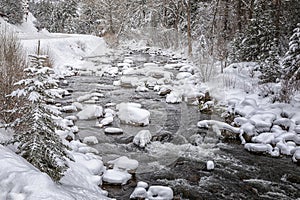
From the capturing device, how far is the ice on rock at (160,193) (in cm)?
555

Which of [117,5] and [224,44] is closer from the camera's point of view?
[224,44]

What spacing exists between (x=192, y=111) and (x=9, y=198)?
28.0 feet

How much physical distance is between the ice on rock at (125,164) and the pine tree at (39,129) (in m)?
2.25

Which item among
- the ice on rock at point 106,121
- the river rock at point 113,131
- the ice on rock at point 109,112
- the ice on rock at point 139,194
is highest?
the ice on rock at point 109,112

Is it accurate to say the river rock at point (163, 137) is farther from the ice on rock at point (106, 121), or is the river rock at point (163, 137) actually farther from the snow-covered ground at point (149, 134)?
the ice on rock at point (106, 121)

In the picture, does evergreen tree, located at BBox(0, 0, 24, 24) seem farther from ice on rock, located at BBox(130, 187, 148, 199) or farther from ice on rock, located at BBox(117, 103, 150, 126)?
ice on rock, located at BBox(130, 187, 148, 199)

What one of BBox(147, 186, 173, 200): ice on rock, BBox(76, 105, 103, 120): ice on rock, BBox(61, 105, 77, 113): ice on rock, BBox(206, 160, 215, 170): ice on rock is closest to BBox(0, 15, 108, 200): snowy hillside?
BBox(147, 186, 173, 200): ice on rock

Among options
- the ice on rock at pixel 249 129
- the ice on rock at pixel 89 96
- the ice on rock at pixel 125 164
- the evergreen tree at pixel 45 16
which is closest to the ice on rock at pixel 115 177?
the ice on rock at pixel 125 164

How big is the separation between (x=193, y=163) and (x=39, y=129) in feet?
13.0

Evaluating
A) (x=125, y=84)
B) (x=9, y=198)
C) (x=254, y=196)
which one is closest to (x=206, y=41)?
(x=125, y=84)

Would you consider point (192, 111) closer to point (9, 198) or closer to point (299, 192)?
point (299, 192)

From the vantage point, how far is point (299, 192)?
600 centimetres

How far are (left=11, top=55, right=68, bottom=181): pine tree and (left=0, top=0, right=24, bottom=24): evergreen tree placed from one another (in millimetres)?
26646

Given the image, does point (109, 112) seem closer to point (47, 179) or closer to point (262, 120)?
point (262, 120)
